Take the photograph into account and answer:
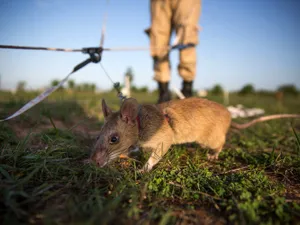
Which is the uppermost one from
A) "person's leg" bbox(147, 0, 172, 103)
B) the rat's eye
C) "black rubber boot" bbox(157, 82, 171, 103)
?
"person's leg" bbox(147, 0, 172, 103)

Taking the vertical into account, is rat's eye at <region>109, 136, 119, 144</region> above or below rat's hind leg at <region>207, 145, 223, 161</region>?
above

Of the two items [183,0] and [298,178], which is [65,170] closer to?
[298,178]

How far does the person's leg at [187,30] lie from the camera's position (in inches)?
191

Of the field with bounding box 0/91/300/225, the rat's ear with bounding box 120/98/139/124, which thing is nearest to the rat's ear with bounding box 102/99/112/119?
the rat's ear with bounding box 120/98/139/124

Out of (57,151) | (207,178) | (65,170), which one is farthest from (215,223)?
(57,151)

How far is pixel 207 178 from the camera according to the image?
6.51 feet

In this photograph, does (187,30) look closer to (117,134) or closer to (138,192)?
(117,134)

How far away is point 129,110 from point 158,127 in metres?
0.55

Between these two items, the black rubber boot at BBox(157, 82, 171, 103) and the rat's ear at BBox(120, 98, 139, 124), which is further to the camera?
the black rubber boot at BBox(157, 82, 171, 103)

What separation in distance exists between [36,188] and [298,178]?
272cm

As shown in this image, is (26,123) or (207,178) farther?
(26,123)

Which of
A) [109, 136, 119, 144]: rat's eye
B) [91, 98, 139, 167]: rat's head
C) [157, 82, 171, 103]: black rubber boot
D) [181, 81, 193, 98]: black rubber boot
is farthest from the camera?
→ [157, 82, 171, 103]: black rubber boot

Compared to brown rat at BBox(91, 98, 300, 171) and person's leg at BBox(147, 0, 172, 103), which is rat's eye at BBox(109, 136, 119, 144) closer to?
brown rat at BBox(91, 98, 300, 171)

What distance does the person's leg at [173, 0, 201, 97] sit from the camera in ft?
15.9
